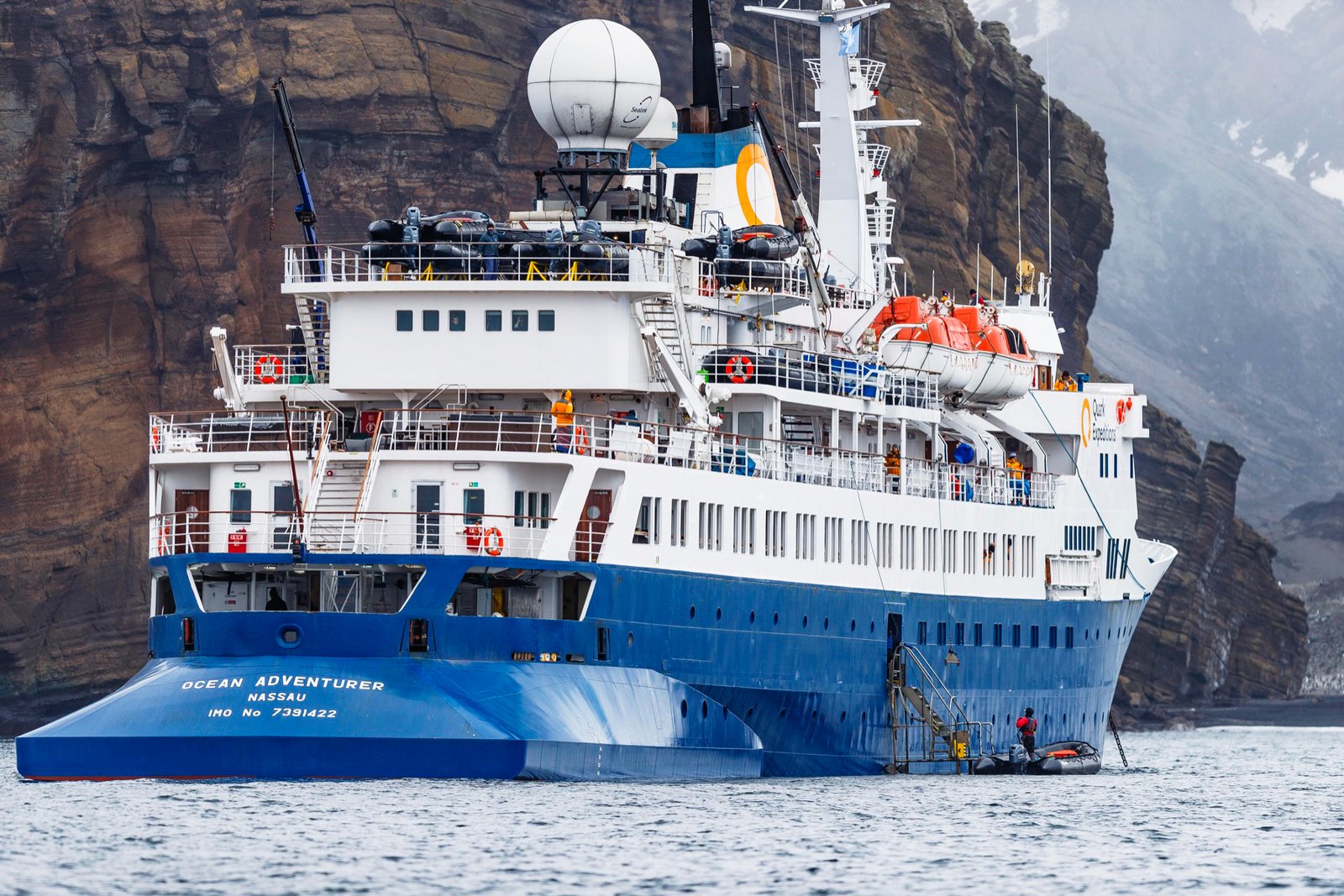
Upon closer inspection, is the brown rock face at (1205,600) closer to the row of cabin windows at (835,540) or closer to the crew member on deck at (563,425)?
the row of cabin windows at (835,540)

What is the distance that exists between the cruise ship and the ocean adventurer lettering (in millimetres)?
52

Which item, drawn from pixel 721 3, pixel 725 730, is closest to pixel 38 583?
pixel 721 3

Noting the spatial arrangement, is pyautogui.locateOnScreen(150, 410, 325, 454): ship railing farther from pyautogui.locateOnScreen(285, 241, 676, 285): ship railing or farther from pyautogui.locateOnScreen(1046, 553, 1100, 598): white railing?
pyautogui.locateOnScreen(1046, 553, 1100, 598): white railing

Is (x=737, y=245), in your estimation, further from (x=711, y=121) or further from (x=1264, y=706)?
(x=1264, y=706)

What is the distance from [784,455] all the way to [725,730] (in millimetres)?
5753

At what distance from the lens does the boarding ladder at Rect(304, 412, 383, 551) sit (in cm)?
4478

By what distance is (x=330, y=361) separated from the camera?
1924 inches

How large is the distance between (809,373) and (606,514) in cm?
841

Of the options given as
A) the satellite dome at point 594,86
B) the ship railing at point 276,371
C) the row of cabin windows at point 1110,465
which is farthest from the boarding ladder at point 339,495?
the row of cabin windows at point 1110,465

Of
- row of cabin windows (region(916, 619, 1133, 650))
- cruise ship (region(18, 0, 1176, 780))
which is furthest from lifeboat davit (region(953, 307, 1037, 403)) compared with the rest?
row of cabin windows (region(916, 619, 1133, 650))

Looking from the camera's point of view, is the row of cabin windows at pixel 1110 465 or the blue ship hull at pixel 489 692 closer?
the blue ship hull at pixel 489 692

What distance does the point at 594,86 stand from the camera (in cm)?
5328

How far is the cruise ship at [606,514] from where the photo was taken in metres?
43.8

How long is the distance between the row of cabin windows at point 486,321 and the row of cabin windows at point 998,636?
11100mm
